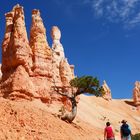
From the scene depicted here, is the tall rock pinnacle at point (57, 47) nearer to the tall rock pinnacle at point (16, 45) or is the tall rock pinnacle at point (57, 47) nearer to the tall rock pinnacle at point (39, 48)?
the tall rock pinnacle at point (39, 48)

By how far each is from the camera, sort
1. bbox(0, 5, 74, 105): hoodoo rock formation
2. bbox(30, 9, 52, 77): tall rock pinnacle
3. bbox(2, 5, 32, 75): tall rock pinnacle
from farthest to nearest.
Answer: bbox(30, 9, 52, 77): tall rock pinnacle < bbox(2, 5, 32, 75): tall rock pinnacle < bbox(0, 5, 74, 105): hoodoo rock formation

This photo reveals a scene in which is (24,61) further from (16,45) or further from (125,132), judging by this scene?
(125,132)

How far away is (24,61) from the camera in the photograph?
43.8 metres

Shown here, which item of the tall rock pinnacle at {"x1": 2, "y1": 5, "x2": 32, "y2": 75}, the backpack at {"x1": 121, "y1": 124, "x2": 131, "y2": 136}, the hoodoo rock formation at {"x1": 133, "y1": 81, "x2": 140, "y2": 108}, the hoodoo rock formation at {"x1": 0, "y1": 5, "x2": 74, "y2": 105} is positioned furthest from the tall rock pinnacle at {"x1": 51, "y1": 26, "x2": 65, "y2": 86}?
the backpack at {"x1": 121, "y1": 124, "x2": 131, "y2": 136}

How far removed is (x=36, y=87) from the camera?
4428 cm

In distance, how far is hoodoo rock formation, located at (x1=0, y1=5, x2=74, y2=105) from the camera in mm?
42050

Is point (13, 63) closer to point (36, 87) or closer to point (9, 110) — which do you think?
point (36, 87)

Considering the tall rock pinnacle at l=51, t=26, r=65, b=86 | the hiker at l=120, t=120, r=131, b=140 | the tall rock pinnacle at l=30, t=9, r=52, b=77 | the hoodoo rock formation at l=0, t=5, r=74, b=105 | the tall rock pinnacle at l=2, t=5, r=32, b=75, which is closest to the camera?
the hiker at l=120, t=120, r=131, b=140

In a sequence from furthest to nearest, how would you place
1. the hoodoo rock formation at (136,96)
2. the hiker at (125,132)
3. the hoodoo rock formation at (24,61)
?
1. the hoodoo rock formation at (136,96)
2. the hoodoo rock formation at (24,61)
3. the hiker at (125,132)

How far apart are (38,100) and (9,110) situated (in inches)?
764

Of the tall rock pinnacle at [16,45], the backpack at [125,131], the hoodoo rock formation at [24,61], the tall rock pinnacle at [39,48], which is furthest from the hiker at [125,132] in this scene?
the tall rock pinnacle at [39,48]

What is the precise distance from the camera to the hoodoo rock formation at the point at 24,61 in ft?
138

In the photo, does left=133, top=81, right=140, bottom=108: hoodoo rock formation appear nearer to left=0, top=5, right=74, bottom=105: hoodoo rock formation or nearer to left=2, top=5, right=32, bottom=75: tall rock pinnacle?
left=0, top=5, right=74, bottom=105: hoodoo rock formation

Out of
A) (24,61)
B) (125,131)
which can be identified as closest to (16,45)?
(24,61)
